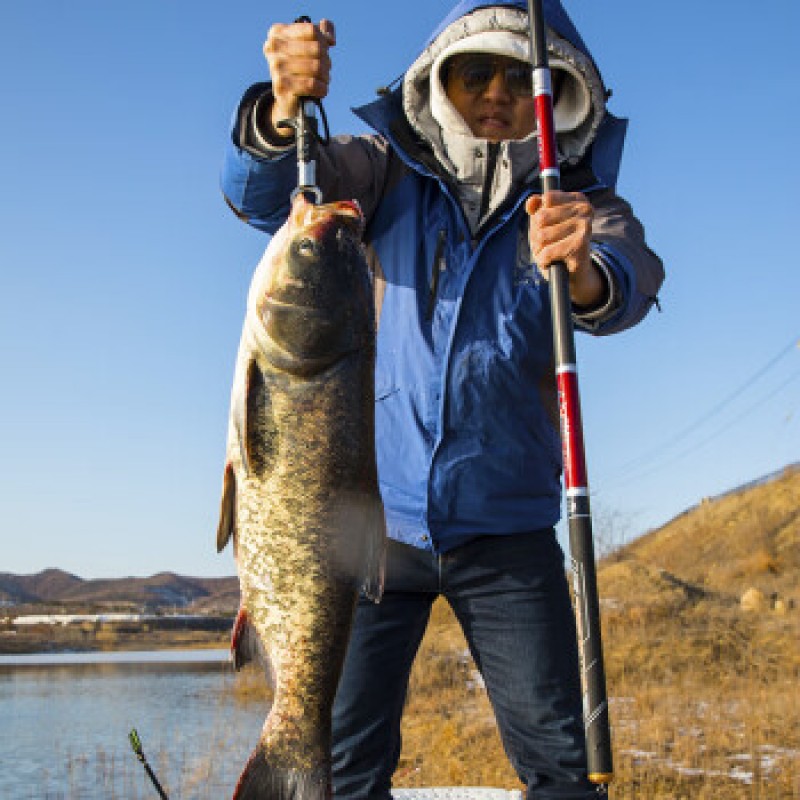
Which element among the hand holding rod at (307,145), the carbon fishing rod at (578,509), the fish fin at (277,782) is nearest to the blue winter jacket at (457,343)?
the carbon fishing rod at (578,509)

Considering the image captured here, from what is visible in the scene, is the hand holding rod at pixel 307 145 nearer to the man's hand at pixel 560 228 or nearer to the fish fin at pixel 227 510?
the man's hand at pixel 560 228

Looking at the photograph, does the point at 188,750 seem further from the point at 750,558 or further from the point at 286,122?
the point at 750,558

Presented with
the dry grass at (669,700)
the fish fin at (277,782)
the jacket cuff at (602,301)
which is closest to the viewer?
the fish fin at (277,782)

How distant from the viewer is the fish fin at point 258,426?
2727 millimetres

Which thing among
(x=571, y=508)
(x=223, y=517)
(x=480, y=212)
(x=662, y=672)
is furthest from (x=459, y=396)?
(x=662, y=672)

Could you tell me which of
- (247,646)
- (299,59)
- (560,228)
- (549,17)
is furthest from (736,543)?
(299,59)

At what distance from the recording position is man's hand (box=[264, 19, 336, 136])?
9.10ft

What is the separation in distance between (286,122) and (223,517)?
49.4 inches

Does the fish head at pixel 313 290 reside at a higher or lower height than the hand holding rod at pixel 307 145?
lower

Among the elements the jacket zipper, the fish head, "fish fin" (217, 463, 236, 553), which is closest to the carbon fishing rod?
the jacket zipper

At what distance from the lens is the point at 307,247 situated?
2.82 metres

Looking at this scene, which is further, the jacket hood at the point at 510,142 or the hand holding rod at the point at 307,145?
the jacket hood at the point at 510,142

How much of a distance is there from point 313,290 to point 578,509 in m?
1.22

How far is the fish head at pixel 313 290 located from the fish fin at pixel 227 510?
382 millimetres
